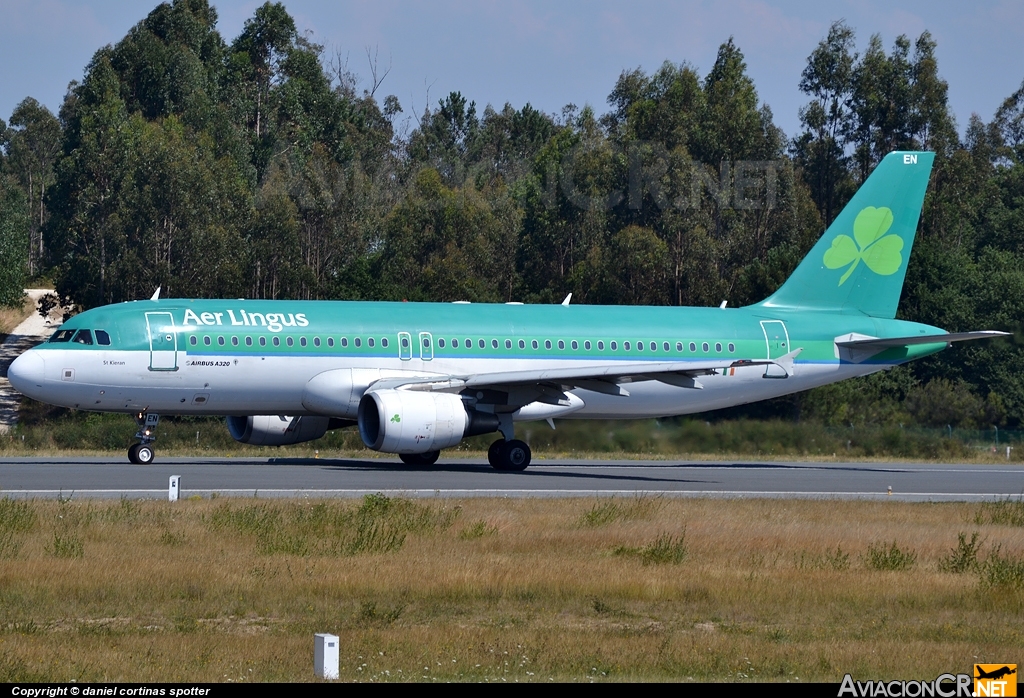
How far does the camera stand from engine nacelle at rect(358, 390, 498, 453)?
28359mm

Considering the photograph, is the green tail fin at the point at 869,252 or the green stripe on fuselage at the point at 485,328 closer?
the green stripe on fuselage at the point at 485,328

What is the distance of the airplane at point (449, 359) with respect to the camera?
29328 mm

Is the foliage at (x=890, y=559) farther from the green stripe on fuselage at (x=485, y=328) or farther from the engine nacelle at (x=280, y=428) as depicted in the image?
the engine nacelle at (x=280, y=428)

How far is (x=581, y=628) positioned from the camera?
1239cm

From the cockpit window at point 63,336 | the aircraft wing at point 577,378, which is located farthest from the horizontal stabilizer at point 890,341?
→ the cockpit window at point 63,336

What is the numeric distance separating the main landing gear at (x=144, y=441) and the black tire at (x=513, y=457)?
7997mm

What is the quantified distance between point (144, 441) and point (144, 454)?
13.8 inches

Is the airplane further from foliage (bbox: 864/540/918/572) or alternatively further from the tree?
the tree

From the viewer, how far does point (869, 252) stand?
123 ft

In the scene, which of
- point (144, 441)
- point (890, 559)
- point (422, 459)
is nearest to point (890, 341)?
point (422, 459)

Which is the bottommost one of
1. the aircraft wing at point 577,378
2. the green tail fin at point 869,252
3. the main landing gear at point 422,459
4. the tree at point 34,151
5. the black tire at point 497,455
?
the main landing gear at point 422,459

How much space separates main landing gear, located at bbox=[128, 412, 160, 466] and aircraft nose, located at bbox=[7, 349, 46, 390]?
7.95 ft

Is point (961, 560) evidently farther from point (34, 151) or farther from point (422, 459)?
point (34, 151)

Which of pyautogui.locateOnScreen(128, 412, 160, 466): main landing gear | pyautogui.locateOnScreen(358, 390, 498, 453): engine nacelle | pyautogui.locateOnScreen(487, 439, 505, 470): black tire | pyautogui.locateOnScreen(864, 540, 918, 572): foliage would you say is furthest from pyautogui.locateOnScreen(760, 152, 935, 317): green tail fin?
pyautogui.locateOnScreen(864, 540, 918, 572): foliage
